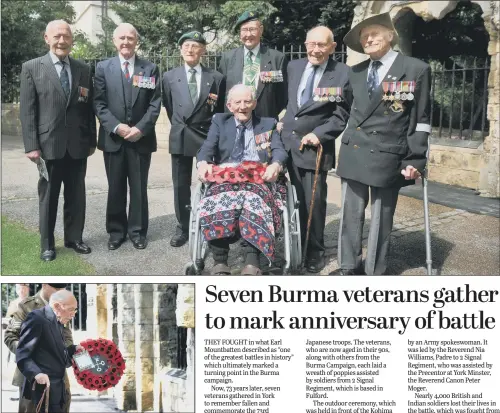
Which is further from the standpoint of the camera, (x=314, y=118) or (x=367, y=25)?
(x=314, y=118)

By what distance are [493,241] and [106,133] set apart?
8.06 ft

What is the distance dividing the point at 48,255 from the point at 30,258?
0.31ft

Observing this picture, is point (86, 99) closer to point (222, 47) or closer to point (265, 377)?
point (265, 377)

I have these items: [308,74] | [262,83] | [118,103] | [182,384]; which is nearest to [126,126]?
[118,103]

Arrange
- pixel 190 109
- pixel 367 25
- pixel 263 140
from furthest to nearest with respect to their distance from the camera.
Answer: pixel 190 109 → pixel 263 140 → pixel 367 25

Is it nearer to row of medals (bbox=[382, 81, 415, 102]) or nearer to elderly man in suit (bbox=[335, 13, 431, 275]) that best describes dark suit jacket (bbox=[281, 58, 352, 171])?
elderly man in suit (bbox=[335, 13, 431, 275])

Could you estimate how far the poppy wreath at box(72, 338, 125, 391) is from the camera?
8.52 ft

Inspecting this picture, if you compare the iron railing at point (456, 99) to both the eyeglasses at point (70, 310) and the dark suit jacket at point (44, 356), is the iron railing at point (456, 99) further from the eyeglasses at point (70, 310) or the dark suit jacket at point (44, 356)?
the dark suit jacket at point (44, 356)

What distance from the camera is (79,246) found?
3402mm

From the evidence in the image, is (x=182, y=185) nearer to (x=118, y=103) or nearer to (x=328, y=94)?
(x=118, y=103)

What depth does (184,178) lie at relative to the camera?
3.59 m

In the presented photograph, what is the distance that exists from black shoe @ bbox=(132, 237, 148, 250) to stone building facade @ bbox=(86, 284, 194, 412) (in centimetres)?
72

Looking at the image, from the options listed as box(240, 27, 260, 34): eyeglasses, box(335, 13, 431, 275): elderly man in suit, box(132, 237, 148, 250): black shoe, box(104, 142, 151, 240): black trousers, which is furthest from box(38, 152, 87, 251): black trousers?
box(335, 13, 431, 275): elderly man in suit

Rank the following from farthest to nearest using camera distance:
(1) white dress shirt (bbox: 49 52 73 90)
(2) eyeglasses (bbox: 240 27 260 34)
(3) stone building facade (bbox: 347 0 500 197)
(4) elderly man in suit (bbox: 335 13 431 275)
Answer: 1. (3) stone building facade (bbox: 347 0 500 197)
2. (2) eyeglasses (bbox: 240 27 260 34)
3. (1) white dress shirt (bbox: 49 52 73 90)
4. (4) elderly man in suit (bbox: 335 13 431 275)
